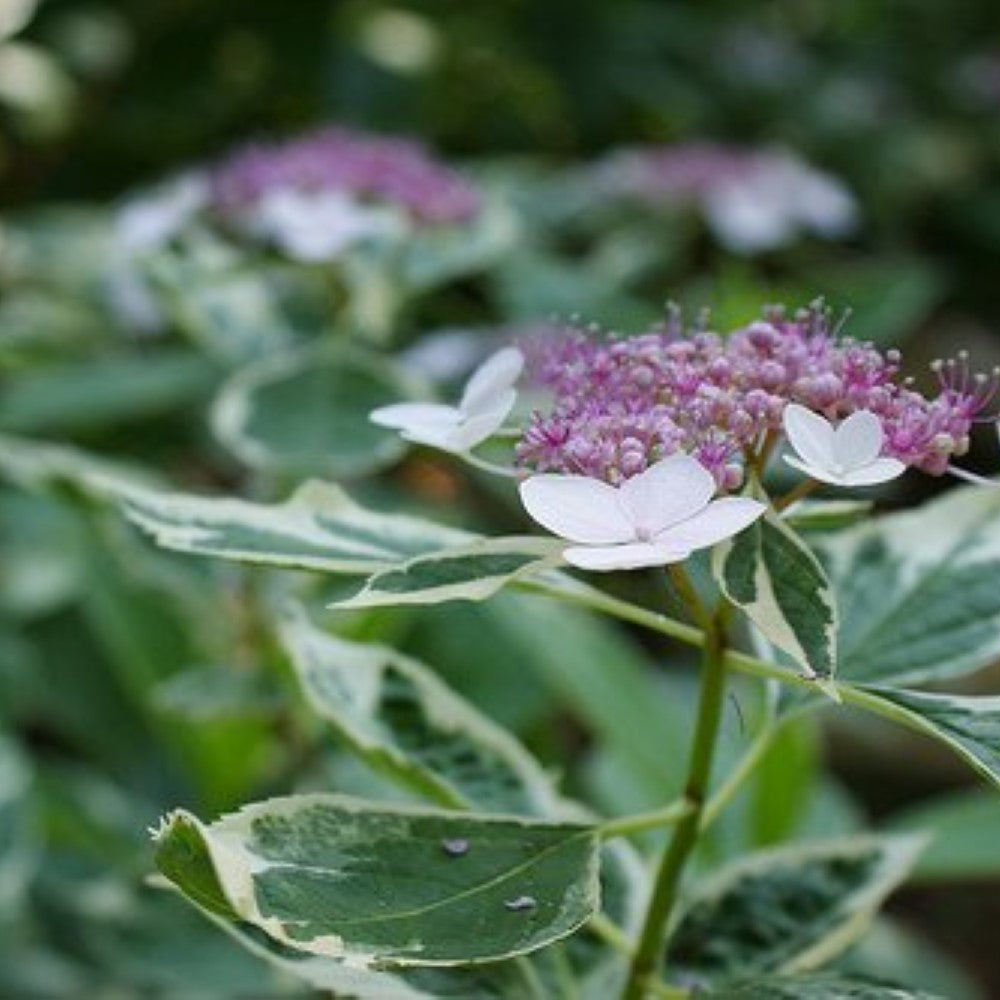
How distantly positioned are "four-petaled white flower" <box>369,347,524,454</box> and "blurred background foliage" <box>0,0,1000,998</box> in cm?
26

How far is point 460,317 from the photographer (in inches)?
84.4

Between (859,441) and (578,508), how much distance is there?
0.30 feet

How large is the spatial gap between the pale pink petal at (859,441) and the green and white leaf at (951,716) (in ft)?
0.24

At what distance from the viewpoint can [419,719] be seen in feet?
2.91

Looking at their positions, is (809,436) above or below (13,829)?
above

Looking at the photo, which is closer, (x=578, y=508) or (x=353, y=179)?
(x=578, y=508)

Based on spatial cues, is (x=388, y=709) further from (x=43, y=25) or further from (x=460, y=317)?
(x=43, y=25)

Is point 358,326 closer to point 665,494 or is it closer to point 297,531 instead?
point 297,531

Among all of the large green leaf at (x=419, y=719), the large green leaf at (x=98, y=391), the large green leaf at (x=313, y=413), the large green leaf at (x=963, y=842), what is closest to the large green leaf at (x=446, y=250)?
the large green leaf at (x=313, y=413)

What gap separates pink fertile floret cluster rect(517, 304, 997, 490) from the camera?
65 cm

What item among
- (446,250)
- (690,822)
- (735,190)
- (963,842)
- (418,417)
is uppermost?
(418,417)

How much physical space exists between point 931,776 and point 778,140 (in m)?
1.08

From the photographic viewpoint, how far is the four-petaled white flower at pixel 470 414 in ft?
2.38

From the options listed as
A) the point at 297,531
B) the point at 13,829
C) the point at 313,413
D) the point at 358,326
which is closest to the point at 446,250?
the point at 358,326
